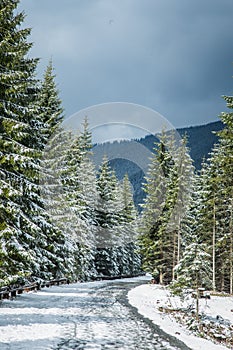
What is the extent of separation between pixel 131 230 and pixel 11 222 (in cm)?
4184

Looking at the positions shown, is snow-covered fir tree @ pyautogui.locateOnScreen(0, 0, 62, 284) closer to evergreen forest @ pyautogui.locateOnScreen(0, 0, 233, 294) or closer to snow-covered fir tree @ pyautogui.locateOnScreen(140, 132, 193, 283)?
evergreen forest @ pyautogui.locateOnScreen(0, 0, 233, 294)

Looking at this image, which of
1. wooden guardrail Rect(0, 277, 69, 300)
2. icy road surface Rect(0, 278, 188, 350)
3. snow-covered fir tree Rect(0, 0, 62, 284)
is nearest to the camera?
icy road surface Rect(0, 278, 188, 350)

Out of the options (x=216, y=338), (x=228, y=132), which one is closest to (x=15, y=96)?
(x=216, y=338)

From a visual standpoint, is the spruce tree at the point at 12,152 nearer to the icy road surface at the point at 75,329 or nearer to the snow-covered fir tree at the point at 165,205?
the icy road surface at the point at 75,329

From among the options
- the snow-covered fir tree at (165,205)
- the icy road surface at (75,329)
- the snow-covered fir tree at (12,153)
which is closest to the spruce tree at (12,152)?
the snow-covered fir tree at (12,153)

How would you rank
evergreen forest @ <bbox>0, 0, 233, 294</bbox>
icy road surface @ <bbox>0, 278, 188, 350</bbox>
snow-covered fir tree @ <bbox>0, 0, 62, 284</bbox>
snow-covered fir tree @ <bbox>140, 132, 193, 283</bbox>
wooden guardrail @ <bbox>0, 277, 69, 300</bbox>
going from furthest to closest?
1. snow-covered fir tree @ <bbox>140, 132, 193, 283</bbox>
2. wooden guardrail @ <bbox>0, 277, 69, 300</bbox>
3. evergreen forest @ <bbox>0, 0, 233, 294</bbox>
4. snow-covered fir tree @ <bbox>0, 0, 62, 284</bbox>
5. icy road surface @ <bbox>0, 278, 188, 350</bbox>

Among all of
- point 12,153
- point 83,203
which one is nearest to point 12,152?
point 12,153

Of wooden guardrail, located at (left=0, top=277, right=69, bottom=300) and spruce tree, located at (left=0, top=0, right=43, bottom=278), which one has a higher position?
spruce tree, located at (left=0, top=0, right=43, bottom=278)

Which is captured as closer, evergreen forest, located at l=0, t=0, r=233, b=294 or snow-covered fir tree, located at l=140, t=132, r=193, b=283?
evergreen forest, located at l=0, t=0, r=233, b=294

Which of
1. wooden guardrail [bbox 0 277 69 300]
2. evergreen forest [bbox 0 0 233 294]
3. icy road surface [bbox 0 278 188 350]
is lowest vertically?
wooden guardrail [bbox 0 277 69 300]

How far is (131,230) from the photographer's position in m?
55.0

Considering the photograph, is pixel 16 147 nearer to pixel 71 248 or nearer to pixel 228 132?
pixel 228 132

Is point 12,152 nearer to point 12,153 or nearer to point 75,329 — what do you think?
point 12,153

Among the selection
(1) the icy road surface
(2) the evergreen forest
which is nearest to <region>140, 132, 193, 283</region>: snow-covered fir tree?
(2) the evergreen forest
